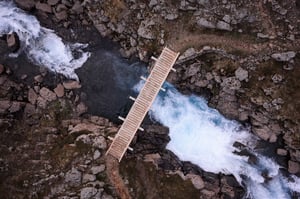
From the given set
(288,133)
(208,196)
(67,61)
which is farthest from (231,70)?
(67,61)

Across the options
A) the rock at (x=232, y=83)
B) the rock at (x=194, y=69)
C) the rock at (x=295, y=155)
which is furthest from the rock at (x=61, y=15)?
the rock at (x=295, y=155)

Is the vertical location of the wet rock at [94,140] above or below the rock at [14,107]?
below

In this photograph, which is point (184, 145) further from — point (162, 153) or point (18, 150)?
point (18, 150)

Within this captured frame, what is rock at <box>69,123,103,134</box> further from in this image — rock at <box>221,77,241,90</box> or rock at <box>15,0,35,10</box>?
rock at <box>15,0,35,10</box>

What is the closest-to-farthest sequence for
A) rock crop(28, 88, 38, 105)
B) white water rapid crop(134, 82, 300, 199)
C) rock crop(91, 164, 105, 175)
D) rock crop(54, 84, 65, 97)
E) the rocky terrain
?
rock crop(91, 164, 105, 175) → the rocky terrain → white water rapid crop(134, 82, 300, 199) → rock crop(28, 88, 38, 105) → rock crop(54, 84, 65, 97)

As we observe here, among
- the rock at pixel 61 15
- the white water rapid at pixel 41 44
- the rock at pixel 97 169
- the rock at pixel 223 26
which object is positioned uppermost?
the rock at pixel 223 26

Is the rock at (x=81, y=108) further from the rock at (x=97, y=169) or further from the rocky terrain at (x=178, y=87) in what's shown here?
the rock at (x=97, y=169)

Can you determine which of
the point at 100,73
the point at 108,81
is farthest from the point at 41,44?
the point at 108,81

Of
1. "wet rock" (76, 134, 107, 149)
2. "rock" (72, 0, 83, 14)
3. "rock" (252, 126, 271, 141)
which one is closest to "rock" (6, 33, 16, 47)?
"rock" (72, 0, 83, 14)
